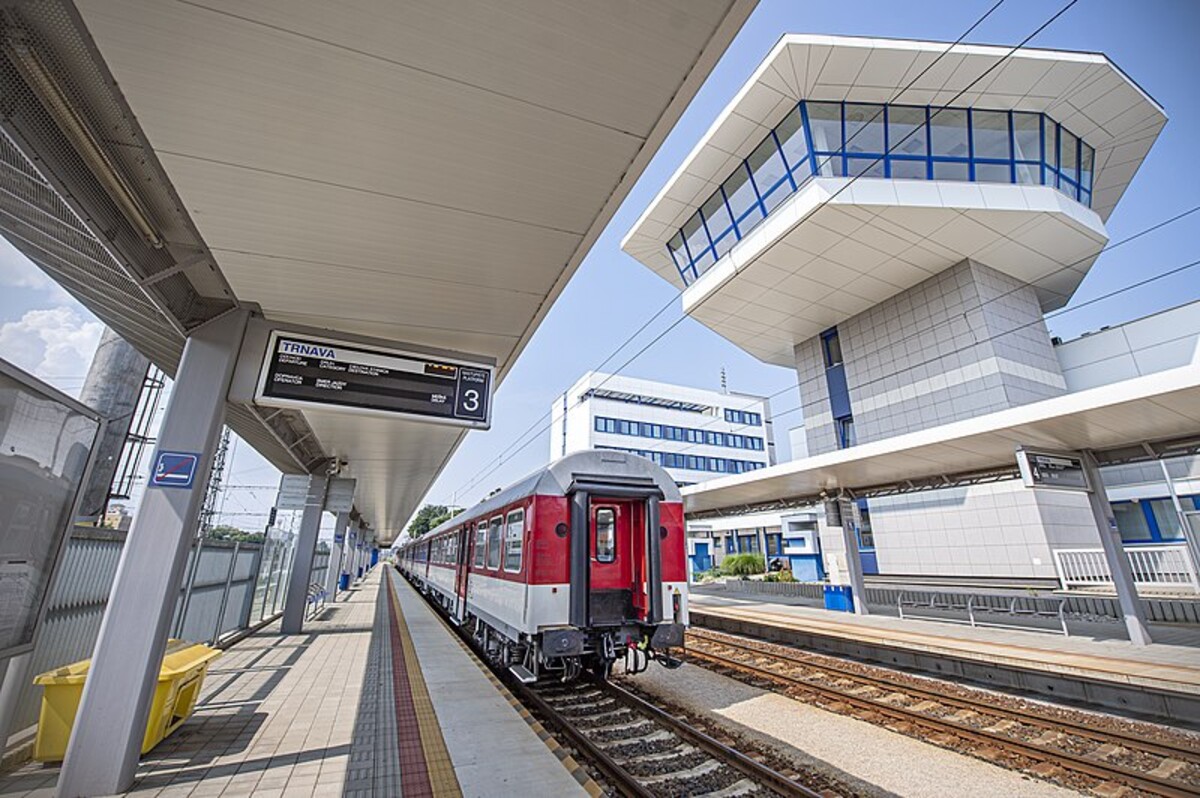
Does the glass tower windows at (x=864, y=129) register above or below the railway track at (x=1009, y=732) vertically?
above

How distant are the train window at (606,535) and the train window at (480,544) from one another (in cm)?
273

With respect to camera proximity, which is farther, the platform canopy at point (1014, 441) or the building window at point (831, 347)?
the building window at point (831, 347)

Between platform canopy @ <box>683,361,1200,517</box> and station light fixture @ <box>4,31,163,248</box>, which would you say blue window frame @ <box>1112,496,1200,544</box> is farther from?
station light fixture @ <box>4,31,163,248</box>

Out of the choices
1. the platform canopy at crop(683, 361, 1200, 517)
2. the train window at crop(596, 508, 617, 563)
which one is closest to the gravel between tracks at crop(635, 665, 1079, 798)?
the train window at crop(596, 508, 617, 563)

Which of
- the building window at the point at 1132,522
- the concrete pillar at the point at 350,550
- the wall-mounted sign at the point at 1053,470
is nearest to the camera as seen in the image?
the wall-mounted sign at the point at 1053,470

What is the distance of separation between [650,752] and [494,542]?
4.12m

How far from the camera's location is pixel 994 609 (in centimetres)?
1388

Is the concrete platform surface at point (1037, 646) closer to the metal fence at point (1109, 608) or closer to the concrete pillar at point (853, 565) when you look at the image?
the concrete pillar at point (853, 565)

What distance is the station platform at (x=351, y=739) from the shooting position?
387 centimetres

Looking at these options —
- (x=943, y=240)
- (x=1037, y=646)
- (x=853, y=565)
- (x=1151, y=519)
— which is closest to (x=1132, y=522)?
(x=1151, y=519)

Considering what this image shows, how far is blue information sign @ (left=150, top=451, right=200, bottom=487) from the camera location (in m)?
4.27

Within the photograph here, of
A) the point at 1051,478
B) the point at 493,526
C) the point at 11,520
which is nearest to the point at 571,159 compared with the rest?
the point at 11,520

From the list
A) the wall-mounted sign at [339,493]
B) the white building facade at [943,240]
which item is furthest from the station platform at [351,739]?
the white building facade at [943,240]

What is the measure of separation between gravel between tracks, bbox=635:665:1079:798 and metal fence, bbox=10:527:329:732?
6.70 metres
